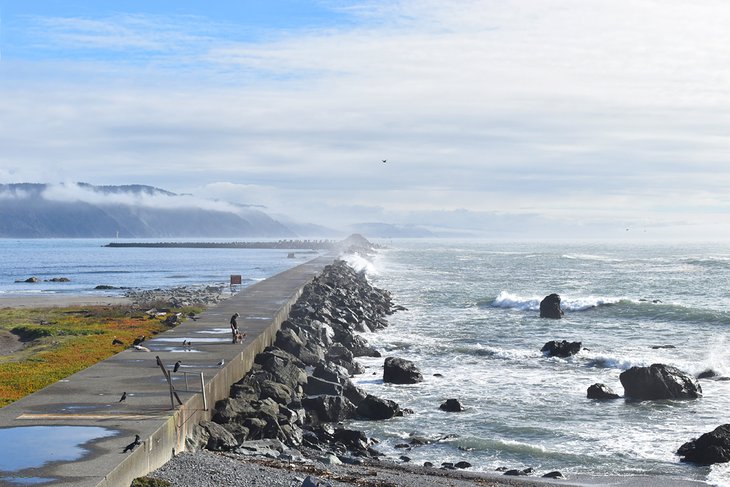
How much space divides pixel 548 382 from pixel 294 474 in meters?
14.8

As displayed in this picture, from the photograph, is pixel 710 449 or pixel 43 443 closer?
pixel 43 443


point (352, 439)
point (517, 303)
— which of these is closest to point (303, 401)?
point (352, 439)

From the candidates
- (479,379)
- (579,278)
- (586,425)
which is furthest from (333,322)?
(579,278)

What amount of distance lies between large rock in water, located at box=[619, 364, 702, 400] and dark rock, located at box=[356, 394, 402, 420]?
7.74 m

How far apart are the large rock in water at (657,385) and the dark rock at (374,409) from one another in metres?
7.74

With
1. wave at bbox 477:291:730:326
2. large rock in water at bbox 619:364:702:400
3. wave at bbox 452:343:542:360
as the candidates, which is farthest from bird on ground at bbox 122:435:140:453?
wave at bbox 477:291:730:326

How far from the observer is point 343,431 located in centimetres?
1939

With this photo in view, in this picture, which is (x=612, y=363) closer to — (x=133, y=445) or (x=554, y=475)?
(x=554, y=475)

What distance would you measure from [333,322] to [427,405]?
15.3 metres

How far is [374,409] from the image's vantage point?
22.1m

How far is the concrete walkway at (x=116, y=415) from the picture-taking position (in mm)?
12883

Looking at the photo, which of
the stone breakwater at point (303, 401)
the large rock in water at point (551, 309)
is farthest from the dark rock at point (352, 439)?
the large rock in water at point (551, 309)

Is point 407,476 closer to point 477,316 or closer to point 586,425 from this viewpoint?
point 586,425

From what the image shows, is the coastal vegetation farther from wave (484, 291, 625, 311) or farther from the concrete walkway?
wave (484, 291, 625, 311)
